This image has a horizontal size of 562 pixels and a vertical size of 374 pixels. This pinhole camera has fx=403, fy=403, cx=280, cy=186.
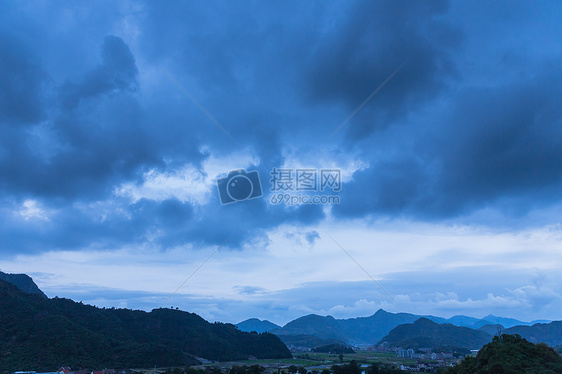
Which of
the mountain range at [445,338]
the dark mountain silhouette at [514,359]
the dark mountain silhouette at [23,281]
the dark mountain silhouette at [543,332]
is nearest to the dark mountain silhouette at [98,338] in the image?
→ the dark mountain silhouette at [23,281]

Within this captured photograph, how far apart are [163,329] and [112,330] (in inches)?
721

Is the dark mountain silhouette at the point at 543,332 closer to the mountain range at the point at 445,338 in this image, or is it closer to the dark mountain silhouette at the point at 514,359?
the mountain range at the point at 445,338

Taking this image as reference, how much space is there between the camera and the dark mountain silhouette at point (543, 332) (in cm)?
17144

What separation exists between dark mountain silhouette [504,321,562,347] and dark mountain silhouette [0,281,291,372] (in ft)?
402

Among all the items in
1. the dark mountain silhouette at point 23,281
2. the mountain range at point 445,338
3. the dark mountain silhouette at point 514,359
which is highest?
the dark mountain silhouette at point 23,281

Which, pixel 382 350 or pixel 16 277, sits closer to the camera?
pixel 16 277

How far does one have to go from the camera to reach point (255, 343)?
111500 mm

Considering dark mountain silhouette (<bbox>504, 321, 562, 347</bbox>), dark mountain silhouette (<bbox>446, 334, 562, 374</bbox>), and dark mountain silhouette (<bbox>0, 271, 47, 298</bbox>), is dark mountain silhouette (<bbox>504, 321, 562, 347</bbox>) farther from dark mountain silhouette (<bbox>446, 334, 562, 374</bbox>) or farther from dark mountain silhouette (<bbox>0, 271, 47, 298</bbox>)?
dark mountain silhouette (<bbox>0, 271, 47, 298</bbox>)

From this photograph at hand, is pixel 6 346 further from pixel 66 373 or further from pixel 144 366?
pixel 144 366

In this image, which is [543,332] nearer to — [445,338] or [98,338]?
[445,338]

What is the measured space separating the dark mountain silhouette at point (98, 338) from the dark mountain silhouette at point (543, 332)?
4825 inches

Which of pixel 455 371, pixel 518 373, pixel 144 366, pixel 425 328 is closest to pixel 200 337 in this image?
pixel 144 366

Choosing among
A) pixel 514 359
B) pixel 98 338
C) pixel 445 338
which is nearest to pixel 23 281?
pixel 98 338

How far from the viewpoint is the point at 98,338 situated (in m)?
68.6
